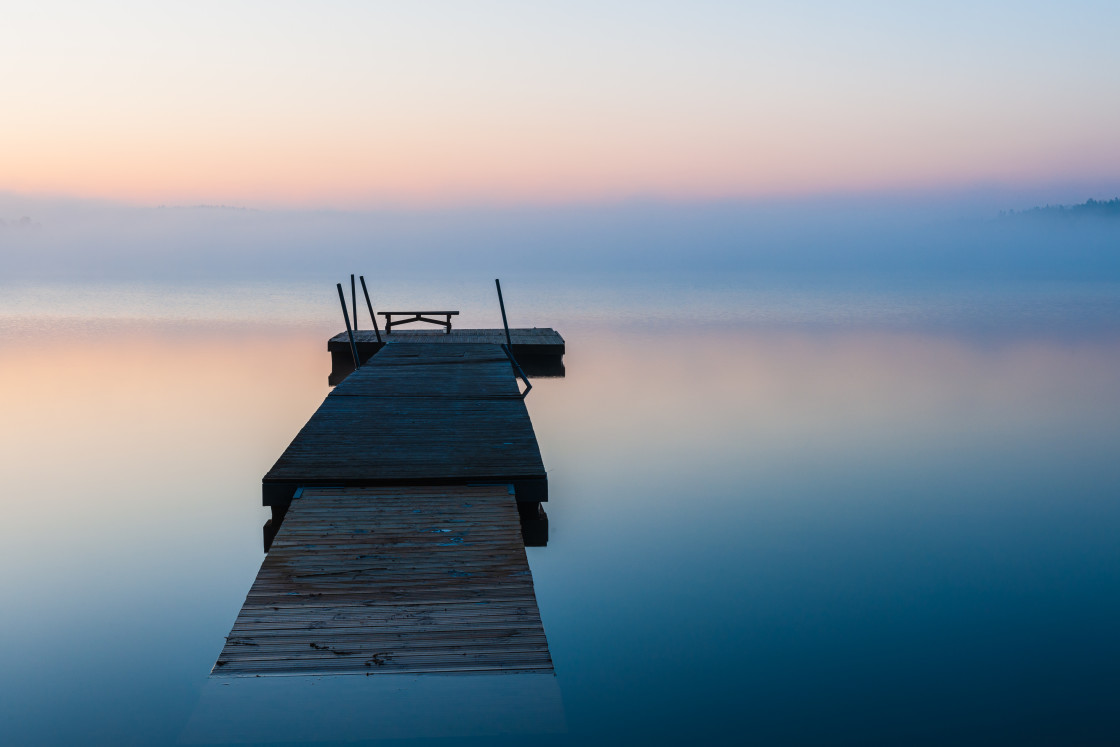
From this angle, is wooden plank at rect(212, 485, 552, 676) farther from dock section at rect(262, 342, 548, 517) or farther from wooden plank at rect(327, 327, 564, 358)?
wooden plank at rect(327, 327, 564, 358)

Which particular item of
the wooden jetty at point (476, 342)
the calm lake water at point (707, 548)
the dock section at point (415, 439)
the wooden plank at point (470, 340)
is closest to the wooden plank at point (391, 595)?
the dock section at point (415, 439)

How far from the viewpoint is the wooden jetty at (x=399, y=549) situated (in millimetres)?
4750

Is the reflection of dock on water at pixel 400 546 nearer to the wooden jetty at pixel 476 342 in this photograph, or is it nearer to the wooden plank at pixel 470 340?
the wooden plank at pixel 470 340

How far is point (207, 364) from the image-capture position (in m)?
26.5

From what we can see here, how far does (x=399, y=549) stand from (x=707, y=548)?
15.7 ft

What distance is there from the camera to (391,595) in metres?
5.45

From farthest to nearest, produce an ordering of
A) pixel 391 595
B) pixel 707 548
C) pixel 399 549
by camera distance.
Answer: pixel 707 548 → pixel 399 549 → pixel 391 595

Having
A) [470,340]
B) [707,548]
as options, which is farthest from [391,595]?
[470,340]

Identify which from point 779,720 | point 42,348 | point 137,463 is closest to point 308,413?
point 137,463

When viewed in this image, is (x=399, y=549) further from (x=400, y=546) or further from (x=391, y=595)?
(x=391, y=595)

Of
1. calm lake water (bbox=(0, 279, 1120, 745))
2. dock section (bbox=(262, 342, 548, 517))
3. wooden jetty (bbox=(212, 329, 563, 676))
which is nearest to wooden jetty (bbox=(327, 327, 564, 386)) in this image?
calm lake water (bbox=(0, 279, 1120, 745))

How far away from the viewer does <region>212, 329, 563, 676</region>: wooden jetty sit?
15.6 ft

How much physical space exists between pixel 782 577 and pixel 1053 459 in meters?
8.29

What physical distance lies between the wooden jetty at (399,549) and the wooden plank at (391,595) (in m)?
0.01
